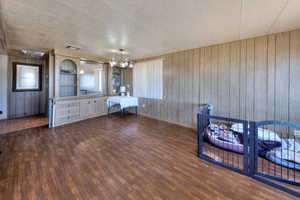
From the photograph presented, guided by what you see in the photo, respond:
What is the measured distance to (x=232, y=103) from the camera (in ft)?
13.0

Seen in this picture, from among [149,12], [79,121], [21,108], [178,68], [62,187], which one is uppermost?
[149,12]

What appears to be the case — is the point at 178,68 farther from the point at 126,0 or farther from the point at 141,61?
the point at 126,0

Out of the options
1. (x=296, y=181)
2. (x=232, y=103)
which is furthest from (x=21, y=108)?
(x=296, y=181)

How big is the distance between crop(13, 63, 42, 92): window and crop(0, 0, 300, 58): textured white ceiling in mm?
2676

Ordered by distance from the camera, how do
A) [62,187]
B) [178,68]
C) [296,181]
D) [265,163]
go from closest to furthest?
[62,187], [296,181], [265,163], [178,68]

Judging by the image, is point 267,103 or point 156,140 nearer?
point 267,103

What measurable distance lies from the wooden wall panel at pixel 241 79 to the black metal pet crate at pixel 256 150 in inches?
21.9

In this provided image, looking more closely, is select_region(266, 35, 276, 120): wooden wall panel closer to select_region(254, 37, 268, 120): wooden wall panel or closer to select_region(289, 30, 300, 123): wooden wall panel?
select_region(254, 37, 268, 120): wooden wall panel

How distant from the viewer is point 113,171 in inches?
92.0

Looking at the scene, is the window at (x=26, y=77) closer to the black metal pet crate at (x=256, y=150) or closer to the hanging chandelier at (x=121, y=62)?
the hanging chandelier at (x=121, y=62)

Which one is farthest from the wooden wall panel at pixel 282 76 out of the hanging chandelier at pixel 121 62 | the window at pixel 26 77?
the window at pixel 26 77

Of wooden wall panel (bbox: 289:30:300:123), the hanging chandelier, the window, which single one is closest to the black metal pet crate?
wooden wall panel (bbox: 289:30:300:123)

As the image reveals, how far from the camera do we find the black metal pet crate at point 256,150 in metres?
2.17

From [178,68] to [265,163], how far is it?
367 centimetres
